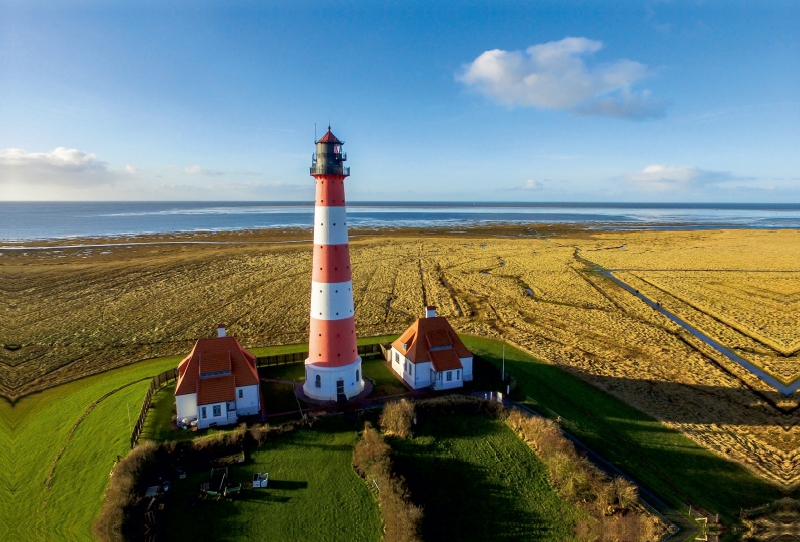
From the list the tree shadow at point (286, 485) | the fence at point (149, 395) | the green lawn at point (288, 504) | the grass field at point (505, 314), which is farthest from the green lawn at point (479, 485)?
the fence at point (149, 395)

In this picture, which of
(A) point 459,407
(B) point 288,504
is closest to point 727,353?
(A) point 459,407

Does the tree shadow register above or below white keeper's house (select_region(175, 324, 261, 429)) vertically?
below

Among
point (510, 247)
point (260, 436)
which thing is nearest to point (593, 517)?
point (260, 436)

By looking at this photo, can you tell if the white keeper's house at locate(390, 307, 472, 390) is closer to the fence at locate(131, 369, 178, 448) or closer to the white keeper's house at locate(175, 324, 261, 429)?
the white keeper's house at locate(175, 324, 261, 429)

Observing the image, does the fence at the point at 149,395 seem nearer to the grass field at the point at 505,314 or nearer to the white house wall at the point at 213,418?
the white house wall at the point at 213,418

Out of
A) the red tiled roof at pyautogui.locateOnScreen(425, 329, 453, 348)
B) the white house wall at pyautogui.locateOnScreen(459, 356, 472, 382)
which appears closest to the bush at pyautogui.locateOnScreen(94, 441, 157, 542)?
the red tiled roof at pyautogui.locateOnScreen(425, 329, 453, 348)

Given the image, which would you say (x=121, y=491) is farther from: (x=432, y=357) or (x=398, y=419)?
(x=432, y=357)
